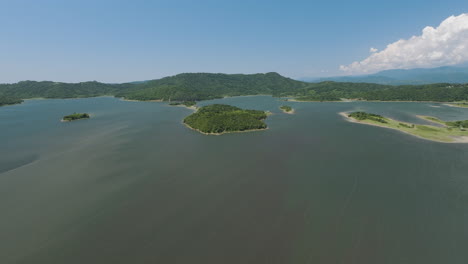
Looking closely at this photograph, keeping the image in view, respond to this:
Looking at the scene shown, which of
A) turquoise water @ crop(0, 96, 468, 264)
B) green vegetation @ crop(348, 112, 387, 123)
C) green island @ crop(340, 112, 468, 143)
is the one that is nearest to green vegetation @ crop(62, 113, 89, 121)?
turquoise water @ crop(0, 96, 468, 264)

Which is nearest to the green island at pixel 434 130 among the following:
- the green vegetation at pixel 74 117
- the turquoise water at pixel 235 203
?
the turquoise water at pixel 235 203

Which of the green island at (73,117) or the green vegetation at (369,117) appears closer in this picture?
the green vegetation at (369,117)

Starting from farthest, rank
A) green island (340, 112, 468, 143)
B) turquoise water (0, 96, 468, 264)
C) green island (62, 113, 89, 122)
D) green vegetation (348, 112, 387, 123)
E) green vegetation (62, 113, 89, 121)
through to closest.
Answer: green vegetation (62, 113, 89, 121) < green island (62, 113, 89, 122) < green vegetation (348, 112, 387, 123) < green island (340, 112, 468, 143) < turquoise water (0, 96, 468, 264)

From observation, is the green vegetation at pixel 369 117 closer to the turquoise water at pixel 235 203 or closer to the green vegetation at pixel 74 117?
the turquoise water at pixel 235 203

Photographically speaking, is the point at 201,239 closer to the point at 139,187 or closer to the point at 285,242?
the point at 285,242

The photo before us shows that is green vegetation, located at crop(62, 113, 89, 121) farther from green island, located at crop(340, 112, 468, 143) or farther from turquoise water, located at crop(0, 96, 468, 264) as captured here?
green island, located at crop(340, 112, 468, 143)

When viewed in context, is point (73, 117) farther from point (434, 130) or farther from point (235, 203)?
point (434, 130)

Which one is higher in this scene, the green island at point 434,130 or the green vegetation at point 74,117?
the green vegetation at point 74,117

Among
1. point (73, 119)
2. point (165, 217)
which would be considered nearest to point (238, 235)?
point (165, 217)

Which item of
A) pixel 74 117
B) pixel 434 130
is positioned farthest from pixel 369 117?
pixel 74 117
